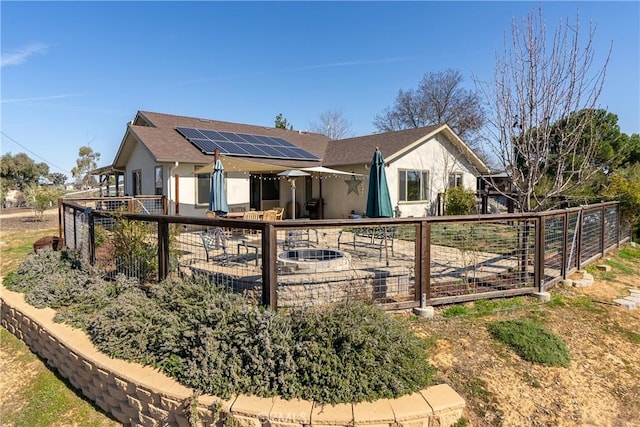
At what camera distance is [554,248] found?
6.18 m

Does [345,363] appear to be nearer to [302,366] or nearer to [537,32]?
[302,366]

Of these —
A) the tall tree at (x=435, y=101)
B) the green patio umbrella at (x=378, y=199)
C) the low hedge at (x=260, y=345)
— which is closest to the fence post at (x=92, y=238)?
the low hedge at (x=260, y=345)

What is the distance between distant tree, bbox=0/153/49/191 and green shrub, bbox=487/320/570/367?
42545 millimetres

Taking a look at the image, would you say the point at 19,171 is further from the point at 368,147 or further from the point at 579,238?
the point at 579,238

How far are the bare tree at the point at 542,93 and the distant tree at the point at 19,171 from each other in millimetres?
41684

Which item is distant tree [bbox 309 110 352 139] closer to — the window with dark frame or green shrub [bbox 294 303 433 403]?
the window with dark frame

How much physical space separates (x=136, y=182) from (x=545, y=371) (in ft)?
51.1

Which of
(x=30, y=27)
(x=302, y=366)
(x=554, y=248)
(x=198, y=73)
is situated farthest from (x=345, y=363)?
(x=198, y=73)

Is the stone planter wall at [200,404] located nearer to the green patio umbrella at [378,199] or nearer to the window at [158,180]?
the green patio umbrella at [378,199]

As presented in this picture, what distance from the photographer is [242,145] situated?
1584 cm

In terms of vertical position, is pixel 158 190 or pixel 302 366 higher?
pixel 158 190

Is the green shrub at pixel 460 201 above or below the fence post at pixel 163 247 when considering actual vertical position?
above

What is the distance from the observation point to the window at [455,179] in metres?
17.2

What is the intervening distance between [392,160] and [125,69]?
14.5m
